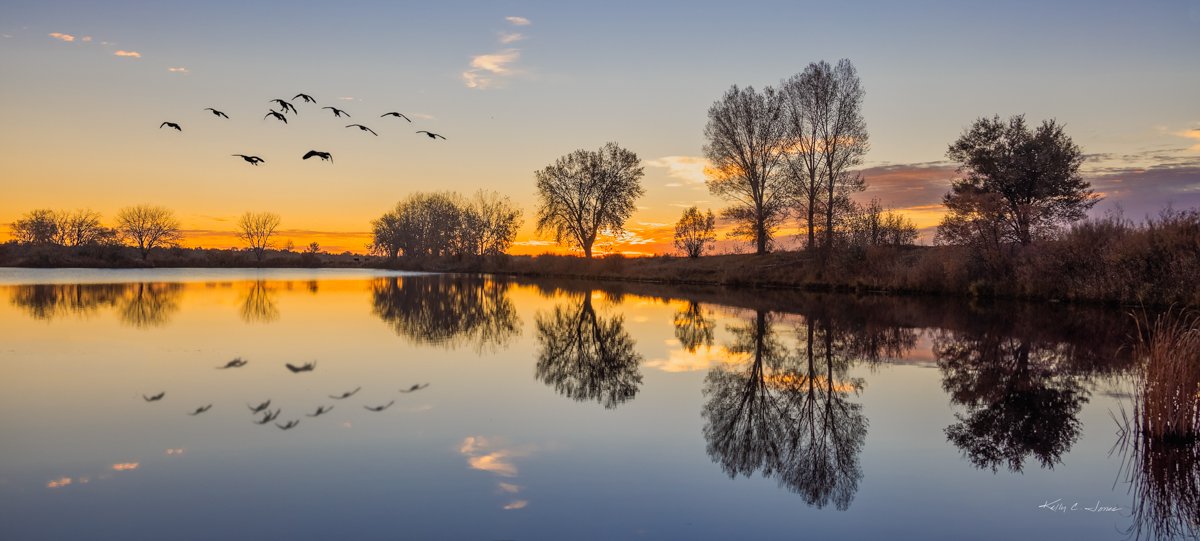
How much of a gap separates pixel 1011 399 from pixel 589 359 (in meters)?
7.52

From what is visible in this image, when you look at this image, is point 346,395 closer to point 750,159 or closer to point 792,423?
point 792,423

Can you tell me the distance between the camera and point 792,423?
29.0 feet

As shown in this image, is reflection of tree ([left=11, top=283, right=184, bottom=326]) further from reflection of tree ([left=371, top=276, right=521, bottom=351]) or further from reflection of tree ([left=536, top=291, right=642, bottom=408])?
reflection of tree ([left=536, top=291, right=642, bottom=408])

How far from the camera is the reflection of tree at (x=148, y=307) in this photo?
68.4ft

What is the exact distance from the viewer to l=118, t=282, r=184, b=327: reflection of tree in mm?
20859

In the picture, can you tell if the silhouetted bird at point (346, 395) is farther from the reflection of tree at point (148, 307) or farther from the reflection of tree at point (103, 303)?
the reflection of tree at point (103, 303)

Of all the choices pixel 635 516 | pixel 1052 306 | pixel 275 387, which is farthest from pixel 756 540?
pixel 1052 306

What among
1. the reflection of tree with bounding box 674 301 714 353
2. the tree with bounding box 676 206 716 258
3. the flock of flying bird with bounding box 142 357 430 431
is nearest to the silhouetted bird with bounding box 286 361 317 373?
the flock of flying bird with bounding box 142 357 430 431

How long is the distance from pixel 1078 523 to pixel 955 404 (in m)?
4.59

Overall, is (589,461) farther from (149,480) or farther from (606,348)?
(606,348)

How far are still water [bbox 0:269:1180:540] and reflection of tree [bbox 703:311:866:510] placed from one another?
5cm

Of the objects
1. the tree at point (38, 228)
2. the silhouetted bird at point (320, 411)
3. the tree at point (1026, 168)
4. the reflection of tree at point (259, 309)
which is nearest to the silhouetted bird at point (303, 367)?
the silhouetted bird at point (320, 411)

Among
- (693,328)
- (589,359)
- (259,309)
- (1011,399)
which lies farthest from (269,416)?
(259,309)

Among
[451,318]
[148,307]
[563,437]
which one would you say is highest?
[148,307]
